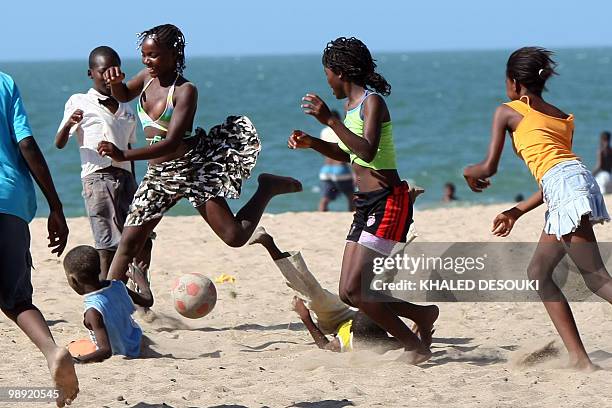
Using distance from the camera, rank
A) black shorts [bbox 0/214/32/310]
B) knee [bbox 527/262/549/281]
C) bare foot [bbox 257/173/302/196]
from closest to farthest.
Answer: black shorts [bbox 0/214/32/310] → knee [bbox 527/262/549/281] → bare foot [bbox 257/173/302/196]

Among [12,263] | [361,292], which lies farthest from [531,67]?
[12,263]

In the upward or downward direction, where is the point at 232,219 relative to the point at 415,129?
upward

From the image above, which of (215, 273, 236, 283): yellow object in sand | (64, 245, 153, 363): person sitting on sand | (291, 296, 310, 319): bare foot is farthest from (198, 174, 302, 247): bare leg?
(215, 273, 236, 283): yellow object in sand

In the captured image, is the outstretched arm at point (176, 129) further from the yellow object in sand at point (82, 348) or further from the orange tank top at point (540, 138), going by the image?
the orange tank top at point (540, 138)

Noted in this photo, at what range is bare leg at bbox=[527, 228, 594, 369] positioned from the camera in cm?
583

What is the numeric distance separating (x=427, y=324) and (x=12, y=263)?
2519 millimetres

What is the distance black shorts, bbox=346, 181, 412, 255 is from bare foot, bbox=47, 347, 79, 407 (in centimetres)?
190

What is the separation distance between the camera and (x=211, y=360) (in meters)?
6.54

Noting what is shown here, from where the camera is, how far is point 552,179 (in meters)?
5.71

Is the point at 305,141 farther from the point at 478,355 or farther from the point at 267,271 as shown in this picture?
the point at 267,271

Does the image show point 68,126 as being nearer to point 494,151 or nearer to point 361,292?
point 361,292

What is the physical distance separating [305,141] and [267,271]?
3902 mm

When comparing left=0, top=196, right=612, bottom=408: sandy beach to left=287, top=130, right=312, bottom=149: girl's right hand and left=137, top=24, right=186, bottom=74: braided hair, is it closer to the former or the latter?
left=287, top=130, right=312, bottom=149: girl's right hand

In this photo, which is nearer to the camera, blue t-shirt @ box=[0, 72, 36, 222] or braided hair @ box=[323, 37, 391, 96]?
blue t-shirt @ box=[0, 72, 36, 222]
